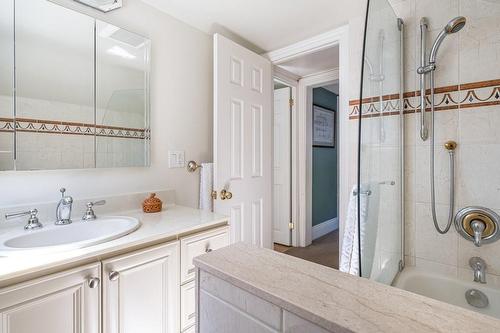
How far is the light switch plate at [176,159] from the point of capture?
71.2 inches

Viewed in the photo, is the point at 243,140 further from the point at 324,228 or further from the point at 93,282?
the point at 324,228

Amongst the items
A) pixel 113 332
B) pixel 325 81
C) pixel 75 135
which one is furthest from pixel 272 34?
pixel 113 332

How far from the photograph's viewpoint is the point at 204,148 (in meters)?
2.05

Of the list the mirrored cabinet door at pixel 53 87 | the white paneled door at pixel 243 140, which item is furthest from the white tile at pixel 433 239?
the mirrored cabinet door at pixel 53 87

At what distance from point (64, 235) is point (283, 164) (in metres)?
2.33

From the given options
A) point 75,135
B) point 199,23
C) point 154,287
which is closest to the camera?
point 154,287

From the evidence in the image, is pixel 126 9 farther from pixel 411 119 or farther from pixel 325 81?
pixel 325 81

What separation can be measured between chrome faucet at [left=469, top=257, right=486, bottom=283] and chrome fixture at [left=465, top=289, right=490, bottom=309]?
7cm

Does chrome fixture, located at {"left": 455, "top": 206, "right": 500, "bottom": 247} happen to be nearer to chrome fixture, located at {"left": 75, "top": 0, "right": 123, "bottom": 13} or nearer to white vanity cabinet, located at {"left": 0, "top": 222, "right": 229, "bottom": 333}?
white vanity cabinet, located at {"left": 0, "top": 222, "right": 229, "bottom": 333}

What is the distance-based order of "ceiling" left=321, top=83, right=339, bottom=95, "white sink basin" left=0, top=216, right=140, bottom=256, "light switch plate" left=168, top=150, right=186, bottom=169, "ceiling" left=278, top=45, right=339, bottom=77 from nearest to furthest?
"white sink basin" left=0, top=216, right=140, bottom=256 < "light switch plate" left=168, top=150, right=186, bottom=169 < "ceiling" left=278, top=45, right=339, bottom=77 < "ceiling" left=321, top=83, right=339, bottom=95

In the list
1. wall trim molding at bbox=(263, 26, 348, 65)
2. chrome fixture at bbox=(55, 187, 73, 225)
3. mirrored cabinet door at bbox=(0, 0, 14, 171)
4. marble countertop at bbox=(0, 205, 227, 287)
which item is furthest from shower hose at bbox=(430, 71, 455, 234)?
mirrored cabinet door at bbox=(0, 0, 14, 171)

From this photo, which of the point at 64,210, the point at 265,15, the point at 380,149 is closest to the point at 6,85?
the point at 64,210

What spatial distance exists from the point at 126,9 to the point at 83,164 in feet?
3.19

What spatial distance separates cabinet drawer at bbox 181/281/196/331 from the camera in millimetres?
1268
